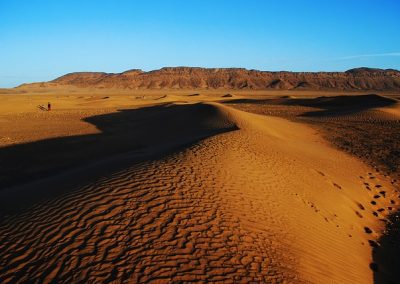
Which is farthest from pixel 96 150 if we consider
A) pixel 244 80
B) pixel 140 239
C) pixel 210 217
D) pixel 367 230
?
pixel 244 80

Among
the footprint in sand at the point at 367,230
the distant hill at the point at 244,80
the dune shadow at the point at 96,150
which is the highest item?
the distant hill at the point at 244,80

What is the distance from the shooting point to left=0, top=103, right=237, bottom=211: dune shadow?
9.37 metres

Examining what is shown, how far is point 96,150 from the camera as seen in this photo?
16.6 m

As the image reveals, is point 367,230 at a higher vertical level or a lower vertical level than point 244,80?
lower

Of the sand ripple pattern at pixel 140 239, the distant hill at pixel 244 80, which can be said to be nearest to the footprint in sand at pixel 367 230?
the sand ripple pattern at pixel 140 239

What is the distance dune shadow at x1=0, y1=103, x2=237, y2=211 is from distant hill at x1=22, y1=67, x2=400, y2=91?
9952 cm

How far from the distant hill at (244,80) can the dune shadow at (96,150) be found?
99524 mm

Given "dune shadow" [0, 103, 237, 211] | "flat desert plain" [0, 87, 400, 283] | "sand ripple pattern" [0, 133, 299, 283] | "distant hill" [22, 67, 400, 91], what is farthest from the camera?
"distant hill" [22, 67, 400, 91]

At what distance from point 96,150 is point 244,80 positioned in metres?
120

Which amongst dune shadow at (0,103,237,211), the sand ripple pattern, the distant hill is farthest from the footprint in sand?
the distant hill

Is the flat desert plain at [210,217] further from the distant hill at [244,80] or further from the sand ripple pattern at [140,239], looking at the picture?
the distant hill at [244,80]

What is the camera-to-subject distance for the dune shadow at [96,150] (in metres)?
9.37

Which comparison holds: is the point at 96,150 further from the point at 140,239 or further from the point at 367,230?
the point at 367,230

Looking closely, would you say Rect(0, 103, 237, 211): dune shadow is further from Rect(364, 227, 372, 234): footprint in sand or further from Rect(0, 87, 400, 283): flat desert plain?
Rect(364, 227, 372, 234): footprint in sand
